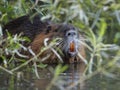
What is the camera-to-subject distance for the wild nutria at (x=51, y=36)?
8844 millimetres

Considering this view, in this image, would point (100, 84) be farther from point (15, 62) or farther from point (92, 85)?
point (15, 62)

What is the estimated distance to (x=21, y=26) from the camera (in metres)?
9.95

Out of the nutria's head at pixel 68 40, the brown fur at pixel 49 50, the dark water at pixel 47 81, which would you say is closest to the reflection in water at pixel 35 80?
the dark water at pixel 47 81

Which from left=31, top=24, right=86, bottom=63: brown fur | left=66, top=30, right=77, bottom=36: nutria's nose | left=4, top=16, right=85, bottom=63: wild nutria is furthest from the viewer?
left=31, top=24, right=86, bottom=63: brown fur

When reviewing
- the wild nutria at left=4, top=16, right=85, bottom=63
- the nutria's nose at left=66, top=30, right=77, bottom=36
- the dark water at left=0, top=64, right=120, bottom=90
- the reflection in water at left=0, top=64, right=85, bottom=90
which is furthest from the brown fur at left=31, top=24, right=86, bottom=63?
the dark water at left=0, top=64, right=120, bottom=90

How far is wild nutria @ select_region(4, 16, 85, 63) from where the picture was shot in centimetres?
884

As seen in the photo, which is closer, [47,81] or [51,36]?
[47,81]

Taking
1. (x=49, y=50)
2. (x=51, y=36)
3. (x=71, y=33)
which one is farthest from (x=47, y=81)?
(x=51, y=36)

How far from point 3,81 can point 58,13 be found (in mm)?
2288

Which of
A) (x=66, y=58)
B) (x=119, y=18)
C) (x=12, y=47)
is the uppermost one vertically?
(x=119, y=18)

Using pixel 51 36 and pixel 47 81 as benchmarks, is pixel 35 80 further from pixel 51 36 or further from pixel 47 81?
pixel 51 36

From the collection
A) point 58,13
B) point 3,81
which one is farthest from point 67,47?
point 58,13

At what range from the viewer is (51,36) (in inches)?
370

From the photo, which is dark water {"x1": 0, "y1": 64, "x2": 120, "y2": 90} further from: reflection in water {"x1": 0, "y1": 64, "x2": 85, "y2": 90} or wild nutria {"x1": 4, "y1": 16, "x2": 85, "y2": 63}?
wild nutria {"x1": 4, "y1": 16, "x2": 85, "y2": 63}
